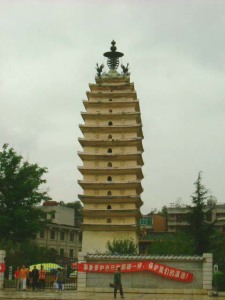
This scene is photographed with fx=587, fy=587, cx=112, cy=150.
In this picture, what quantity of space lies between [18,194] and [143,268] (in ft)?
76.8

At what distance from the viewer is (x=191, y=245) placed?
5178 centimetres

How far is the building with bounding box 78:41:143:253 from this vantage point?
2596 inches

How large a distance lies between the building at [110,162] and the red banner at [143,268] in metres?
32.3

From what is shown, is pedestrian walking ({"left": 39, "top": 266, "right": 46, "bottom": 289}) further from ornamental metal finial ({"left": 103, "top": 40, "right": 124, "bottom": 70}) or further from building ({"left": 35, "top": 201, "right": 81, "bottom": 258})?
ornamental metal finial ({"left": 103, "top": 40, "right": 124, "bottom": 70})

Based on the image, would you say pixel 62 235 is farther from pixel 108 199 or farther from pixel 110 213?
pixel 110 213

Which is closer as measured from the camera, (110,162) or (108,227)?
(108,227)

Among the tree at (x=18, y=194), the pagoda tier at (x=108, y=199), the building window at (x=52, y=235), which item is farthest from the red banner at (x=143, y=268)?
the building window at (x=52, y=235)

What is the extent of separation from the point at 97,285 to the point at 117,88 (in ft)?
140

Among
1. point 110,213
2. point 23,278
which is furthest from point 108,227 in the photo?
point 23,278

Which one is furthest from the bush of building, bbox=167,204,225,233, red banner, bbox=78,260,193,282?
building, bbox=167,204,225,233

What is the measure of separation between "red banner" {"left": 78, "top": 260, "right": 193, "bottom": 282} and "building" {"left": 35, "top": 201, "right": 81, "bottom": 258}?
4599cm

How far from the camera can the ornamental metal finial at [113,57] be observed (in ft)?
251

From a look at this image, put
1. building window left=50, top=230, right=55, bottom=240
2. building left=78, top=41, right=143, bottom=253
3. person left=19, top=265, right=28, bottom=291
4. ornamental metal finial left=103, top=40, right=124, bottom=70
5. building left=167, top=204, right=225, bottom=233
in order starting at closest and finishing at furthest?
person left=19, top=265, right=28, bottom=291
building left=78, top=41, right=143, bottom=253
ornamental metal finial left=103, top=40, right=124, bottom=70
building window left=50, top=230, right=55, bottom=240
building left=167, top=204, right=225, bottom=233

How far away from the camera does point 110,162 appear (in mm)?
68750
